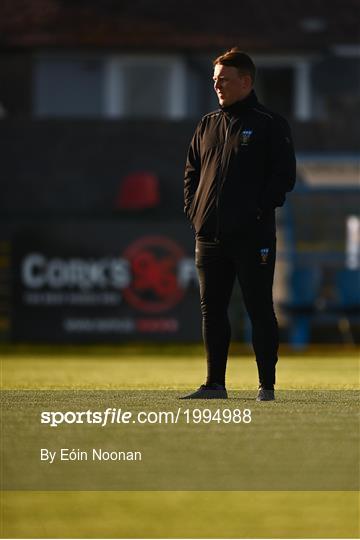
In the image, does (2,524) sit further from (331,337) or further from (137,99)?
(137,99)

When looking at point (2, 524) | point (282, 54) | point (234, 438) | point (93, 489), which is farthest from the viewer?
point (282, 54)

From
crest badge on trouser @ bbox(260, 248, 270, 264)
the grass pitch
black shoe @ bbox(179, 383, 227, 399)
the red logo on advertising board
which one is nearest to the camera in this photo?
the grass pitch

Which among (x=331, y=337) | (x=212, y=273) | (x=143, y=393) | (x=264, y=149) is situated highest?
(x=264, y=149)

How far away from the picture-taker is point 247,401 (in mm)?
7594

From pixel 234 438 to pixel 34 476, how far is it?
1033 millimetres

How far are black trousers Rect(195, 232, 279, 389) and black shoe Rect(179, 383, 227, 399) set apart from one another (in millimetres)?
35

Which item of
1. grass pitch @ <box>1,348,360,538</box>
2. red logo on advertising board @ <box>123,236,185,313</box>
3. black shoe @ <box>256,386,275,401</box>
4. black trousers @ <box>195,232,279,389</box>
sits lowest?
red logo on advertising board @ <box>123,236,185,313</box>

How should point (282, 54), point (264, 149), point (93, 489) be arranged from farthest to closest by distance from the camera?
point (282, 54), point (264, 149), point (93, 489)

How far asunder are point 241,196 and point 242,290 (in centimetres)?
45

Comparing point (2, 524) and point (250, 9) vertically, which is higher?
point (250, 9)

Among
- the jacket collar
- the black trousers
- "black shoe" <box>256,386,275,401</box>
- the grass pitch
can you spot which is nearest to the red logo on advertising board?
the black trousers

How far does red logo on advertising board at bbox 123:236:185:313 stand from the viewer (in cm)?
1995

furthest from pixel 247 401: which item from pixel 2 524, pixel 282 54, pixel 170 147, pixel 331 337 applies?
pixel 282 54

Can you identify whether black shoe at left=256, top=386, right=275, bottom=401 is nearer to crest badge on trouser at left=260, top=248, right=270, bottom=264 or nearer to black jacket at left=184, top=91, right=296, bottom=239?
crest badge on trouser at left=260, top=248, right=270, bottom=264
